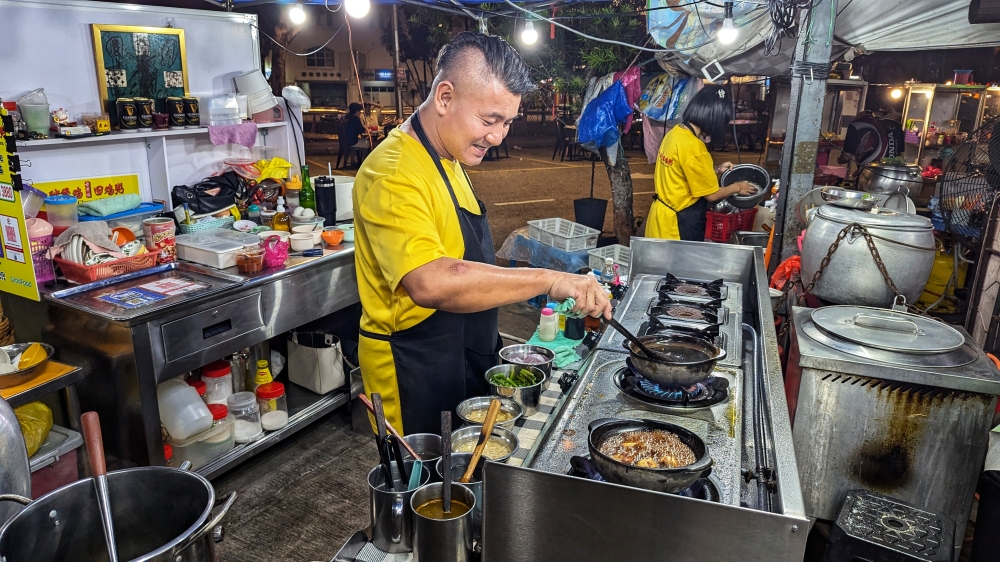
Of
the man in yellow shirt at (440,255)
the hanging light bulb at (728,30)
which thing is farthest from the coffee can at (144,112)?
the hanging light bulb at (728,30)

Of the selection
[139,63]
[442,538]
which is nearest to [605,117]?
[139,63]

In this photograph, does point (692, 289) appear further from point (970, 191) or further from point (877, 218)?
point (970, 191)

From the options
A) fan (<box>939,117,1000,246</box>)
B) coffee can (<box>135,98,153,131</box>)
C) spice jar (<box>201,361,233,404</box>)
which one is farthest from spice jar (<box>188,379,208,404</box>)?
fan (<box>939,117,1000,246</box>)

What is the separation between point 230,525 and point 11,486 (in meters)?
2.11

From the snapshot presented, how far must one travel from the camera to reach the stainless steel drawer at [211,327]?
3348 millimetres

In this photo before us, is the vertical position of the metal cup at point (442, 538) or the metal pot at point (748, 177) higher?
the metal pot at point (748, 177)

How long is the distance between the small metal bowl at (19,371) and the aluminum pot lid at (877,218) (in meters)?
4.05

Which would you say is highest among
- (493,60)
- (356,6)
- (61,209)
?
(356,6)

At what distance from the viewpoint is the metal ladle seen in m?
1.32

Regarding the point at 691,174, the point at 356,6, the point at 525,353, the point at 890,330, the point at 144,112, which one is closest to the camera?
the point at 525,353

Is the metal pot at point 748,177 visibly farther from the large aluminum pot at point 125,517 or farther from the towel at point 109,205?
the large aluminum pot at point 125,517

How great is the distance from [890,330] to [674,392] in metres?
1.52

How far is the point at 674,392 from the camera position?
2.01m

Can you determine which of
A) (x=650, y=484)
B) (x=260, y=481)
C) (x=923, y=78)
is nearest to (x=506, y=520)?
(x=650, y=484)
